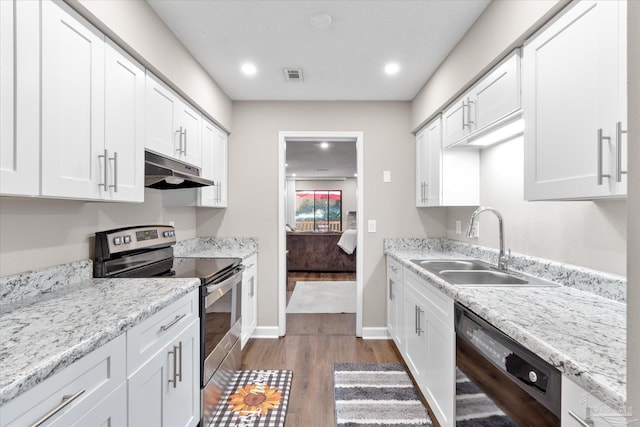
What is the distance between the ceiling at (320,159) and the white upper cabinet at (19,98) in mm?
3584

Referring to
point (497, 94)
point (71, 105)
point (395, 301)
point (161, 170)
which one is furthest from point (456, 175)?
point (71, 105)

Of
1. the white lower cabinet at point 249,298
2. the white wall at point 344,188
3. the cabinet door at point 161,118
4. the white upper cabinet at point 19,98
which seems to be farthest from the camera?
the white wall at point 344,188

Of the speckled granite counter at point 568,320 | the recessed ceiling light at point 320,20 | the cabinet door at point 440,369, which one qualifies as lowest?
the cabinet door at point 440,369

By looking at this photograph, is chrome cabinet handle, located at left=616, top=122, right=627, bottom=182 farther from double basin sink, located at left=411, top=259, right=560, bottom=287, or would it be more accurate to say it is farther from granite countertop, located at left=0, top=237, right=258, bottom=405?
granite countertop, located at left=0, top=237, right=258, bottom=405

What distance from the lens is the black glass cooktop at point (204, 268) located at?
5.93 ft

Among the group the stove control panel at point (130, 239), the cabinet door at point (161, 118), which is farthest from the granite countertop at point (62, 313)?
the cabinet door at point (161, 118)

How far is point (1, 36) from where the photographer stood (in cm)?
96

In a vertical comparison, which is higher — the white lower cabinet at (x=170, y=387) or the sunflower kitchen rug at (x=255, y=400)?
the white lower cabinet at (x=170, y=387)

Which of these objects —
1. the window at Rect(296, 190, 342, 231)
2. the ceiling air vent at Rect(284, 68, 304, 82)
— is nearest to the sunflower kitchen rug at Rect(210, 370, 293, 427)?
the ceiling air vent at Rect(284, 68, 304, 82)

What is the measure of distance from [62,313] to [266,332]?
2.31m

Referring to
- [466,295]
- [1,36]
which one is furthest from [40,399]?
[466,295]

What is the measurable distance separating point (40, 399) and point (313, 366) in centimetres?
210

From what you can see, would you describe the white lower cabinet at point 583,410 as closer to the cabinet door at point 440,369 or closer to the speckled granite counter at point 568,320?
the speckled granite counter at point 568,320

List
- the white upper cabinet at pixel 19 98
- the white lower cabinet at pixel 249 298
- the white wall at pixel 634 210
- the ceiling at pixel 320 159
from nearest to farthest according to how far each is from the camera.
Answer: the white wall at pixel 634 210, the white upper cabinet at pixel 19 98, the white lower cabinet at pixel 249 298, the ceiling at pixel 320 159
